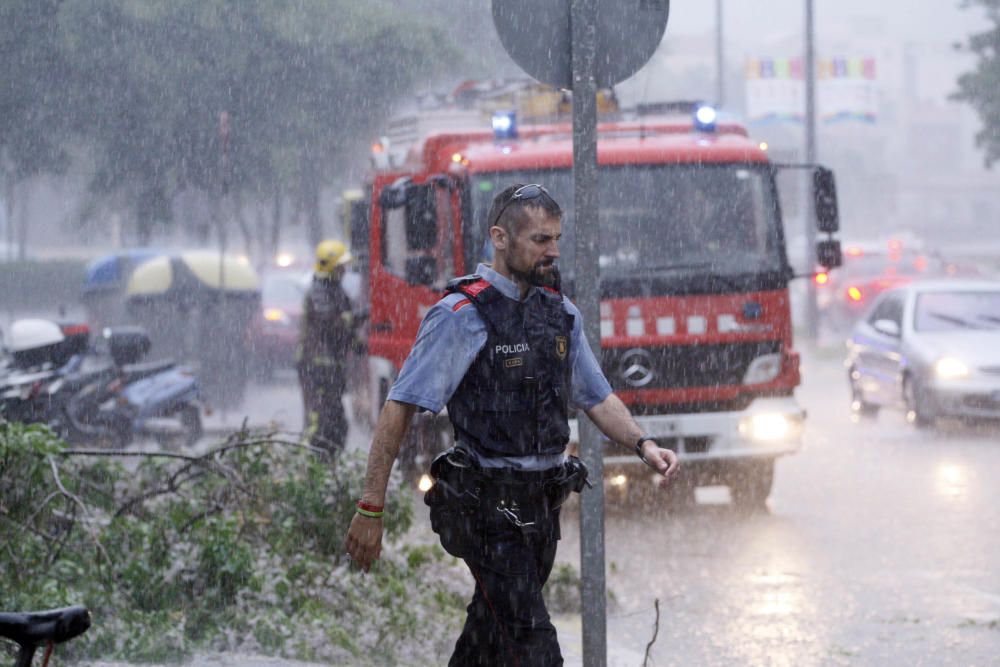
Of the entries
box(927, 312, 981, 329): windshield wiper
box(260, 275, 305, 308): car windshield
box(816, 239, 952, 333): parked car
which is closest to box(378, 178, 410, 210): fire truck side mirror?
box(927, 312, 981, 329): windshield wiper

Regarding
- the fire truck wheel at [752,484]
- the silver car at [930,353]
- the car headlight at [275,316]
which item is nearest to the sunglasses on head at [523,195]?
the fire truck wheel at [752,484]

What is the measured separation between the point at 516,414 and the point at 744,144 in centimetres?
669

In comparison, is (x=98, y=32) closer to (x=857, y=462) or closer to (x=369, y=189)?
(x=369, y=189)

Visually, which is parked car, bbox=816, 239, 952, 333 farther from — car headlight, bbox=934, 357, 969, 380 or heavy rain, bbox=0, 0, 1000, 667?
car headlight, bbox=934, 357, 969, 380

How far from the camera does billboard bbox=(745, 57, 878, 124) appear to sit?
140ft

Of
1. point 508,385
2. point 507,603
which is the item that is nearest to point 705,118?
point 508,385

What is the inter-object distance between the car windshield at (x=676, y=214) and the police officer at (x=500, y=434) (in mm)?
5656

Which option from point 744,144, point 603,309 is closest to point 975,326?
point 744,144

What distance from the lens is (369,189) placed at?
1400 centimetres

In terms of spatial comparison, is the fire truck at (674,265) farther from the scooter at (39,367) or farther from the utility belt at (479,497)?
the utility belt at (479,497)

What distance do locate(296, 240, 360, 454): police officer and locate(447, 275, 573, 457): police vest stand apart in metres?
7.09

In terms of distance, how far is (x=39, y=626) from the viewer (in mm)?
2877

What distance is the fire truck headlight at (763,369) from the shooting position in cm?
1038

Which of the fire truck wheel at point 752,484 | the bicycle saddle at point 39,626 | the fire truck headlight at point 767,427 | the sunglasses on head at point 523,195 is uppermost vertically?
the sunglasses on head at point 523,195
